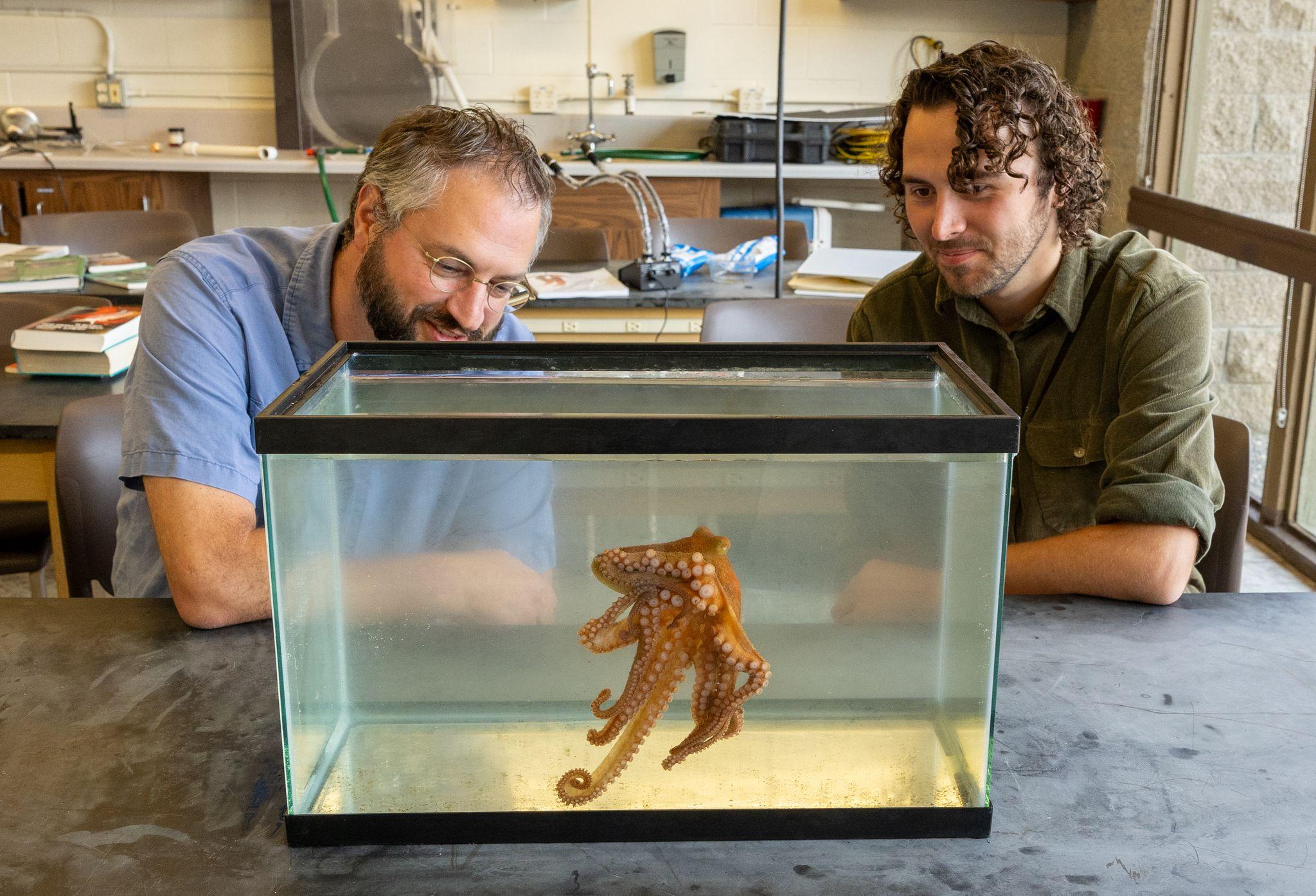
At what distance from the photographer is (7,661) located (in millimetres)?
1040

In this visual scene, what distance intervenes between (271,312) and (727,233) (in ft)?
8.08

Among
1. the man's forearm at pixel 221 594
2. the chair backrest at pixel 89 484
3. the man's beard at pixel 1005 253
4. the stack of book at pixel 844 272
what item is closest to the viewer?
the man's forearm at pixel 221 594

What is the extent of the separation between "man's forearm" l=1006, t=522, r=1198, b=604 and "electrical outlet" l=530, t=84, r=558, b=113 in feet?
14.1

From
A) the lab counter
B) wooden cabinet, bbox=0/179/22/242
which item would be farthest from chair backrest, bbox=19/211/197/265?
wooden cabinet, bbox=0/179/22/242

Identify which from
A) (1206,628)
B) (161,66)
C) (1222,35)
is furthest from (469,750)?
(161,66)

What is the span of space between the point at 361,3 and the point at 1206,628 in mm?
4614

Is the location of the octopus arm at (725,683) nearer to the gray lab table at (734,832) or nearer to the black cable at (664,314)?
the gray lab table at (734,832)

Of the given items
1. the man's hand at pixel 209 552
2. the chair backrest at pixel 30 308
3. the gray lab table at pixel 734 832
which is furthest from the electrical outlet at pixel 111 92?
the gray lab table at pixel 734 832

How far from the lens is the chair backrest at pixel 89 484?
1.67 m

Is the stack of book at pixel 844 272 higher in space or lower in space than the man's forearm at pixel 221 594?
higher

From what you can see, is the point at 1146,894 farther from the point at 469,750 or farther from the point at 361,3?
the point at 361,3

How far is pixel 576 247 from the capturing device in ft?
11.4

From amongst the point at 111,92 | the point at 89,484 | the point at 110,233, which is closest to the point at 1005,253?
the point at 89,484

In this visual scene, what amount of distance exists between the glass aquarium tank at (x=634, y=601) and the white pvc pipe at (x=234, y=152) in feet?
13.9
